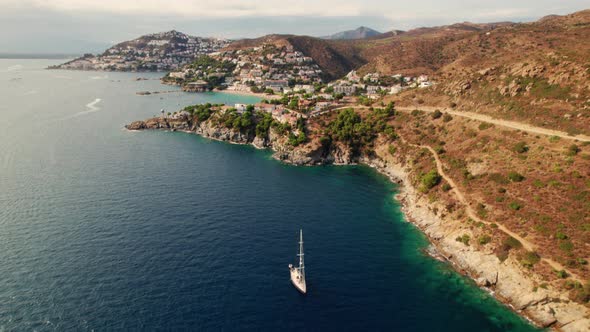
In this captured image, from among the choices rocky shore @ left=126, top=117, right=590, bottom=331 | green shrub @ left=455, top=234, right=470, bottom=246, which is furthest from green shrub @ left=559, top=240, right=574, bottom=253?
green shrub @ left=455, top=234, right=470, bottom=246

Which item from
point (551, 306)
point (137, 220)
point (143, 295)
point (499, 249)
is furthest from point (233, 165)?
point (551, 306)

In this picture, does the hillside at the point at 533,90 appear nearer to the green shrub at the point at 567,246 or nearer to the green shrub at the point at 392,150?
the green shrub at the point at 392,150

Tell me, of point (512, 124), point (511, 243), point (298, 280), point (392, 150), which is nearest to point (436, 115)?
point (392, 150)

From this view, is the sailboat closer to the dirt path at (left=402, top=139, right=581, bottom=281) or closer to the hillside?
the dirt path at (left=402, top=139, right=581, bottom=281)

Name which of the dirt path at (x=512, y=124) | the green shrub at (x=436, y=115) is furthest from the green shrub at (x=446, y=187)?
the green shrub at (x=436, y=115)

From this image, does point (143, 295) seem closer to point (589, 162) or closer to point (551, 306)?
point (551, 306)

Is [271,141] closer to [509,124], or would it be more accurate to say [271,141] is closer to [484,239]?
[509,124]
